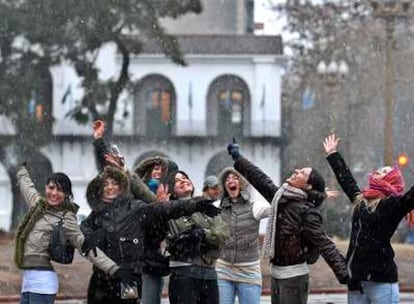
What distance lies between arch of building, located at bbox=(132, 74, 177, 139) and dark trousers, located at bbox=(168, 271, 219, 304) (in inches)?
1800

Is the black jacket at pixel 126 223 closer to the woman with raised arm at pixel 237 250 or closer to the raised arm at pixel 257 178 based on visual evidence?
the raised arm at pixel 257 178

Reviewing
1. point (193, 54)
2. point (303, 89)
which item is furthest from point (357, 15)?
point (193, 54)

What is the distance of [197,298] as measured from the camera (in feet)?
32.9

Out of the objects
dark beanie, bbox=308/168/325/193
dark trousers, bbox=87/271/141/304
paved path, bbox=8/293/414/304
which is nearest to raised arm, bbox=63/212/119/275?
dark trousers, bbox=87/271/141/304

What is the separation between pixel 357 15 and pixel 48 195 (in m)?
33.4

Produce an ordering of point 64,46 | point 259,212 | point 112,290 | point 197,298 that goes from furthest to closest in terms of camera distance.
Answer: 1. point 64,46
2. point 259,212
3. point 197,298
4. point 112,290

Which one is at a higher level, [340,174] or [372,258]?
[340,174]

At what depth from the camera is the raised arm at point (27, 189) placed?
32.5 ft

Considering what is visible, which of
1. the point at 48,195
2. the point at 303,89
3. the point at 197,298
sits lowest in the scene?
the point at 197,298

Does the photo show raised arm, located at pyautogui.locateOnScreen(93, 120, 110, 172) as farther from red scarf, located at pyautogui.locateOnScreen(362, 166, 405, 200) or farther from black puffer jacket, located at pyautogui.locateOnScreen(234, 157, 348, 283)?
red scarf, located at pyautogui.locateOnScreen(362, 166, 405, 200)

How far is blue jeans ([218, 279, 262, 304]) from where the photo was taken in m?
11.2

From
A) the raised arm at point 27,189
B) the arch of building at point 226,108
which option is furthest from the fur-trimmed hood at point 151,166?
the arch of building at point 226,108

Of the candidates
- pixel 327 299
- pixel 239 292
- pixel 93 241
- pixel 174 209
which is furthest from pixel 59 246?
pixel 327 299

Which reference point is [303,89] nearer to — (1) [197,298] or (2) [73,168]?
(2) [73,168]
